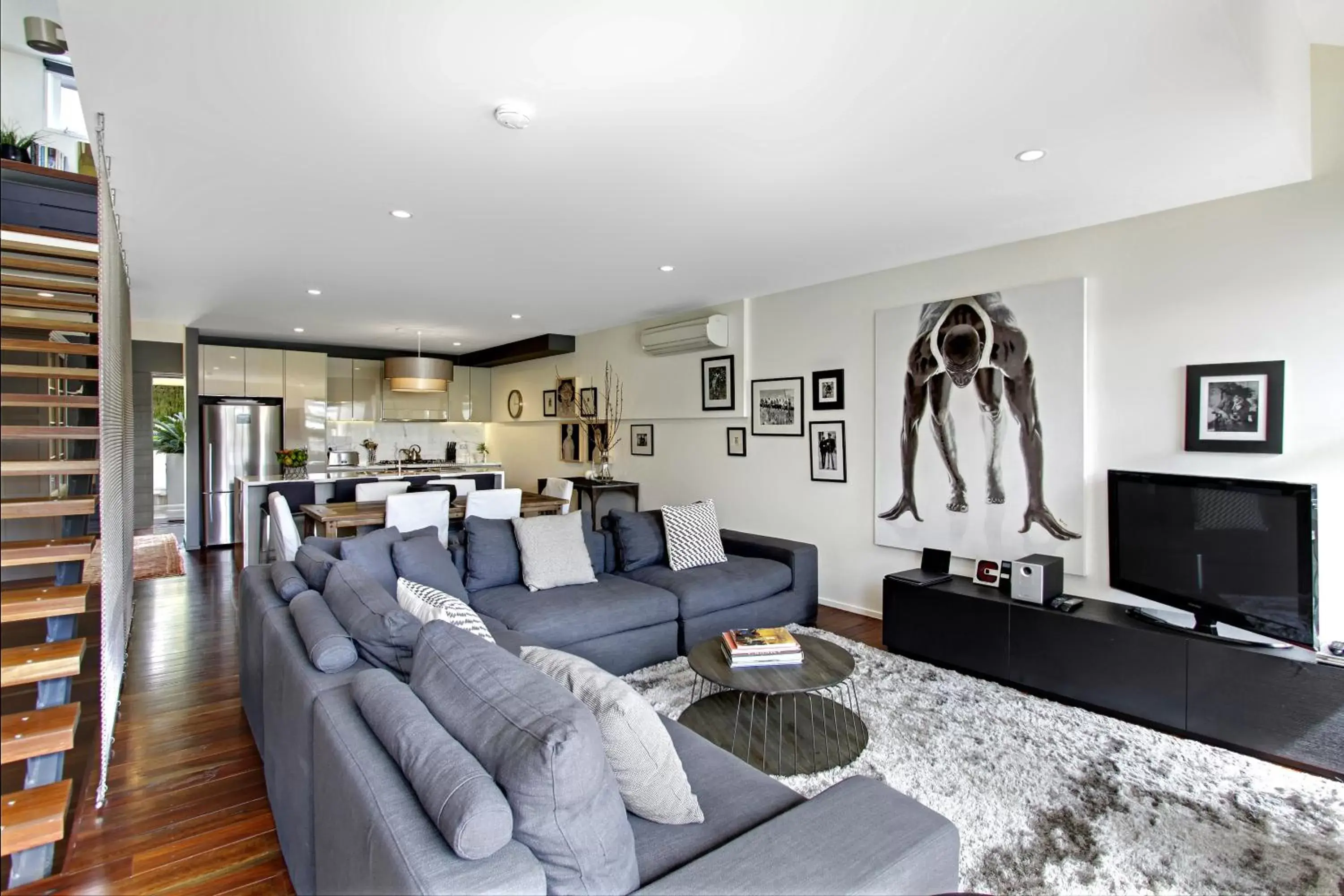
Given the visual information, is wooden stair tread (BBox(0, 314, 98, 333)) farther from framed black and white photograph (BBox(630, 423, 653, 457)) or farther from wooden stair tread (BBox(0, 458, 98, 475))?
framed black and white photograph (BBox(630, 423, 653, 457))

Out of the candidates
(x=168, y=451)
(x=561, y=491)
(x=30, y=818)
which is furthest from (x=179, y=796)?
(x=168, y=451)

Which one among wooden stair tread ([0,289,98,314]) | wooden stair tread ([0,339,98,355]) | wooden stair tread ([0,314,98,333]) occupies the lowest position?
wooden stair tread ([0,339,98,355])

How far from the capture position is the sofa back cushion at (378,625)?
1.94m

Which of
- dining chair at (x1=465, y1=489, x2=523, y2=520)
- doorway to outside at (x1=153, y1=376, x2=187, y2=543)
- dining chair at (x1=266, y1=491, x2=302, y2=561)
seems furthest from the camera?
doorway to outside at (x1=153, y1=376, x2=187, y2=543)

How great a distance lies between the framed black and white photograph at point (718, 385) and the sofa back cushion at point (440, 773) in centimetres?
438

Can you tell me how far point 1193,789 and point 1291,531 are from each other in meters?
1.11

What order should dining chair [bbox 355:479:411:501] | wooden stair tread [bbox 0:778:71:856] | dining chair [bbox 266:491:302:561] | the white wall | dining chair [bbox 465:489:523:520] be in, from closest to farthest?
wooden stair tread [bbox 0:778:71:856]
the white wall
dining chair [bbox 266:491:302:561]
dining chair [bbox 465:489:523:520]
dining chair [bbox 355:479:411:501]

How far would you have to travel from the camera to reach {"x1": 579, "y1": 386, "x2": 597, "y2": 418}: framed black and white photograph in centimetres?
745

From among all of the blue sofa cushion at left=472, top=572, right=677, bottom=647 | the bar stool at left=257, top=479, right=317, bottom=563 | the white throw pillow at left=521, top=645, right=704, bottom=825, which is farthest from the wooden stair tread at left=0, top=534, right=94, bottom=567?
the bar stool at left=257, top=479, right=317, bottom=563

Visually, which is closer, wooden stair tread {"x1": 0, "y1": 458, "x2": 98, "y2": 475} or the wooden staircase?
the wooden staircase

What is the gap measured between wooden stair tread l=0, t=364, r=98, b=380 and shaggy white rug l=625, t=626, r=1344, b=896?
2.46 m

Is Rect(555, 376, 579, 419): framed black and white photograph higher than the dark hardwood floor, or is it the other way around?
Rect(555, 376, 579, 419): framed black and white photograph

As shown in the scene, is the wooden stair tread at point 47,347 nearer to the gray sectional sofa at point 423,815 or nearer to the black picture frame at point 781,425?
the gray sectional sofa at point 423,815

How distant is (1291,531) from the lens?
268 centimetres
